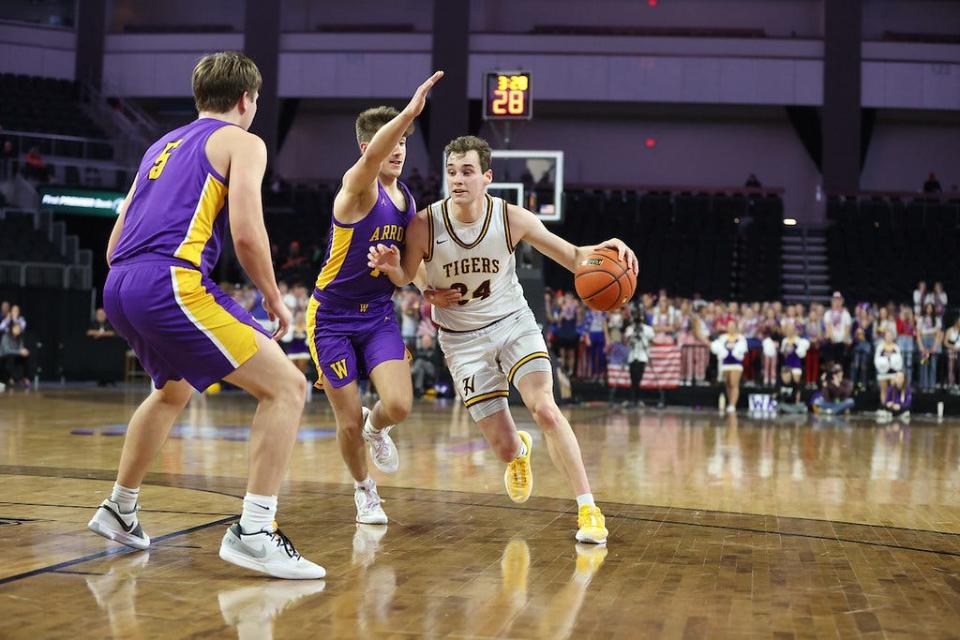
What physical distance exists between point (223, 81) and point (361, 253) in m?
1.41

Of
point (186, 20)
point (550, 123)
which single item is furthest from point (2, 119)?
point (550, 123)

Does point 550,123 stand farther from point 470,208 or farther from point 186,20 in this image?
point 470,208

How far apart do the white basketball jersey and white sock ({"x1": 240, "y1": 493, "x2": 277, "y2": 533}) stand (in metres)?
1.74

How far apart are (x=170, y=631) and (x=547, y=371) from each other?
2506 mm

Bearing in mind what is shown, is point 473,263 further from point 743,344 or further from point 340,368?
point 743,344

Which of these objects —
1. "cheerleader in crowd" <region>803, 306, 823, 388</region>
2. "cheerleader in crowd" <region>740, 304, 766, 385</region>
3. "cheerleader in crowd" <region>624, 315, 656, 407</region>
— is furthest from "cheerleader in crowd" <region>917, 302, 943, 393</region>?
"cheerleader in crowd" <region>624, 315, 656, 407</region>

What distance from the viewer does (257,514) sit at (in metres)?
3.85

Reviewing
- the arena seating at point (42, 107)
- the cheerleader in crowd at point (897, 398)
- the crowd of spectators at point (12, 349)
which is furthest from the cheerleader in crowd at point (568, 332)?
the arena seating at point (42, 107)

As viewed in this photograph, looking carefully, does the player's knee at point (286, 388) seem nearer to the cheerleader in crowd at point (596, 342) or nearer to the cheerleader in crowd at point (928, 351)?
the cheerleader in crowd at point (596, 342)

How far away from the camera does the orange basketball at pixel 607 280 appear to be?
5062 mm

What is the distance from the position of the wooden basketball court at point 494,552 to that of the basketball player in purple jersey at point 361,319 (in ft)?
1.48

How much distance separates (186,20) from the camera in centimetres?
2900

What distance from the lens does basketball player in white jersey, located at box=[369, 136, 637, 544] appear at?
5078 mm

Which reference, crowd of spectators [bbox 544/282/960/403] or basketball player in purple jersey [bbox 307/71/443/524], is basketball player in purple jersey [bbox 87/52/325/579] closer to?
basketball player in purple jersey [bbox 307/71/443/524]
